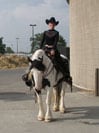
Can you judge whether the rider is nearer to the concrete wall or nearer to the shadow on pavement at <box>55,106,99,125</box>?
the shadow on pavement at <box>55,106,99,125</box>

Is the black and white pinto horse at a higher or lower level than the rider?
lower

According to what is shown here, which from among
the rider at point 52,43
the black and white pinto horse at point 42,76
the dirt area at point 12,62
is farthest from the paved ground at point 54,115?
the dirt area at point 12,62

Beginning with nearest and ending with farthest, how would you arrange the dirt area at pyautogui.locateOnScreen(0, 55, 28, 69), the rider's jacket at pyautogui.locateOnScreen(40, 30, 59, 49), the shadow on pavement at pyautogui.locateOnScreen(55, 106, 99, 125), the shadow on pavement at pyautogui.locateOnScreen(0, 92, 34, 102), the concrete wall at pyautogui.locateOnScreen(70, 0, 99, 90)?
the shadow on pavement at pyautogui.locateOnScreen(55, 106, 99, 125) < the rider's jacket at pyautogui.locateOnScreen(40, 30, 59, 49) < the shadow on pavement at pyautogui.locateOnScreen(0, 92, 34, 102) < the concrete wall at pyautogui.locateOnScreen(70, 0, 99, 90) < the dirt area at pyautogui.locateOnScreen(0, 55, 28, 69)

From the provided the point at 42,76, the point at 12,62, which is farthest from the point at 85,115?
the point at 12,62

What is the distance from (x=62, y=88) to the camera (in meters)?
11.5

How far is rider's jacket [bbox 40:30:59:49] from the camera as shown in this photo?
35.3 ft

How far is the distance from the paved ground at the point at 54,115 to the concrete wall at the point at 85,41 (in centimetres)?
102

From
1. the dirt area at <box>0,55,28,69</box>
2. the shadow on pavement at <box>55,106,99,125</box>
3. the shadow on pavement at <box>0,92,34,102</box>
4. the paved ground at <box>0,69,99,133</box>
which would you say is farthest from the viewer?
the dirt area at <box>0,55,28,69</box>

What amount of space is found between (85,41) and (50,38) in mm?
5107

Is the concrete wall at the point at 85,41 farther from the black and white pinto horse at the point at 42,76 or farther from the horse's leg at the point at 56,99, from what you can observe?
the black and white pinto horse at the point at 42,76

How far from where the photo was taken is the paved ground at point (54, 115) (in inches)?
368

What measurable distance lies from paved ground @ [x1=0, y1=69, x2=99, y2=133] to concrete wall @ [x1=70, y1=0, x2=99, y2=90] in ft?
3.36

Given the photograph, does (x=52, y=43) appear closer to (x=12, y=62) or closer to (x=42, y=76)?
(x=42, y=76)

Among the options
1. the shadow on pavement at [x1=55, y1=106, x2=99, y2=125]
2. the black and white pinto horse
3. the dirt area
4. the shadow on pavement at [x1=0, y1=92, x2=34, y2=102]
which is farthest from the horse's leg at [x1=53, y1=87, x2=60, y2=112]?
the dirt area
